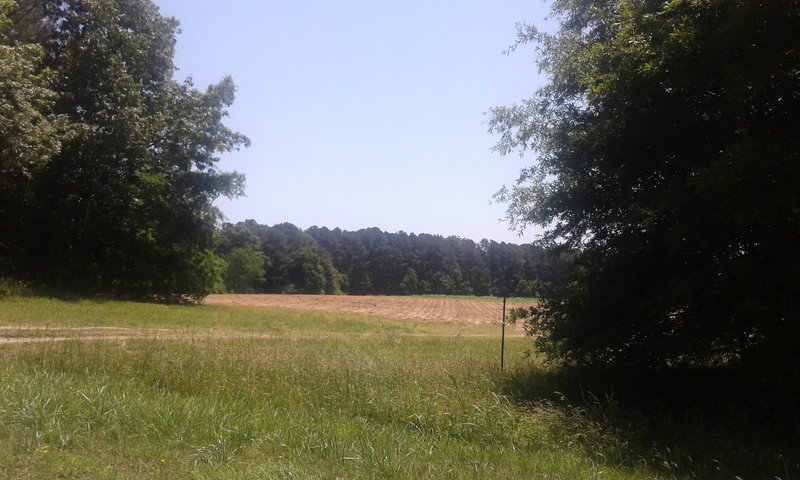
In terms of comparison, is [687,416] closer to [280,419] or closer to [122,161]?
[280,419]

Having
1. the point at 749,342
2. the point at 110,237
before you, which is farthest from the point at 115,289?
the point at 749,342

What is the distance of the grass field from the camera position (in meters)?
5.36

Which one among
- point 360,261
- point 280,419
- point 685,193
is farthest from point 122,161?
point 360,261

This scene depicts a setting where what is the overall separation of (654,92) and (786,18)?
6.49ft

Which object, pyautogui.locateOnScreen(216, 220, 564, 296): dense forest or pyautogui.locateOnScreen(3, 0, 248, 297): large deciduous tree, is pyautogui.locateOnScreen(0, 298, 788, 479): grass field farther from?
pyautogui.locateOnScreen(216, 220, 564, 296): dense forest

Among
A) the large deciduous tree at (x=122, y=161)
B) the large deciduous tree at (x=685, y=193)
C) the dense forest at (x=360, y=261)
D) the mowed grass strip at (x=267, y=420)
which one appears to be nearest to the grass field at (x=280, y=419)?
the mowed grass strip at (x=267, y=420)

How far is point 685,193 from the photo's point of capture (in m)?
8.98

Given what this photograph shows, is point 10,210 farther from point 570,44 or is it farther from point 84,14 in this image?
point 570,44

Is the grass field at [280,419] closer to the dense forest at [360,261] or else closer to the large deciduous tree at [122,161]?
the large deciduous tree at [122,161]

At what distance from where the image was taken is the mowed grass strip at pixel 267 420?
5.34 m

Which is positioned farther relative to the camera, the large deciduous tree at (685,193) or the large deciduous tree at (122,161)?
the large deciduous tree at (122,161)

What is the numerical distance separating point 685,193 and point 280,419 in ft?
22.6

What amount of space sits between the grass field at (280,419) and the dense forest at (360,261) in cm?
7400

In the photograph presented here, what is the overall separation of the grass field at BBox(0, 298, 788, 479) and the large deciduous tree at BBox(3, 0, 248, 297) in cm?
1910
